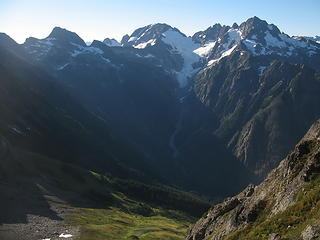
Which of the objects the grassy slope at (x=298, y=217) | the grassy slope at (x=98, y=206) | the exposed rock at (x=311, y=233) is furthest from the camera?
the grassy slope at (x=98, y=206)

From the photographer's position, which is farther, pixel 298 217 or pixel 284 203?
pixel 284 203

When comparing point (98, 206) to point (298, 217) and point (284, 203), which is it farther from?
point (298, 217)

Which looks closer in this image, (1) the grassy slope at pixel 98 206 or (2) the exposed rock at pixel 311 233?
(2) the exposed rock at pixel 311 233

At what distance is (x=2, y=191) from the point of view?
114750 mm

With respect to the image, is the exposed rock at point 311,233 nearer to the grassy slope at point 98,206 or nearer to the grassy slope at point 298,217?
the grassy slope at point 298,217

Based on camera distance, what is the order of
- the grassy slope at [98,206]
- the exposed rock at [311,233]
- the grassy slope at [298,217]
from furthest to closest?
the grassy slope at [98,206] → the grassy slope at [298,217] → the exposed rock at [311,233]

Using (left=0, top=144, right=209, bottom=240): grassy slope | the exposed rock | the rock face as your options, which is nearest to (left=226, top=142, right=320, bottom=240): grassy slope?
the rock face

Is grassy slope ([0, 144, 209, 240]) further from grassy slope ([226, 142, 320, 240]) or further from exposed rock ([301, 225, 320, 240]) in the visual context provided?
exposed rock ([301, 225, 320, 240])

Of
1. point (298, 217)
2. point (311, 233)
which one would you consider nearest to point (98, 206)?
point (298, 217)

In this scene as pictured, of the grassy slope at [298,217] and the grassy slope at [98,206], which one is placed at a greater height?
the grassy slope at [298,217]

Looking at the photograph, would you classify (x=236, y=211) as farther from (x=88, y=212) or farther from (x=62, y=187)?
(x=62, y=187)

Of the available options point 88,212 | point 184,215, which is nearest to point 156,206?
point 184,215

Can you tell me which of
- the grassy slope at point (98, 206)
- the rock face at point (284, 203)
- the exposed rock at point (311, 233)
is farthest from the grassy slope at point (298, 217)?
the grassy slope at point (98, 206)

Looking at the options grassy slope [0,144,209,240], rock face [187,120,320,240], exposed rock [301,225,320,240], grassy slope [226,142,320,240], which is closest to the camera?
exposed rock [301,225,320,240]
